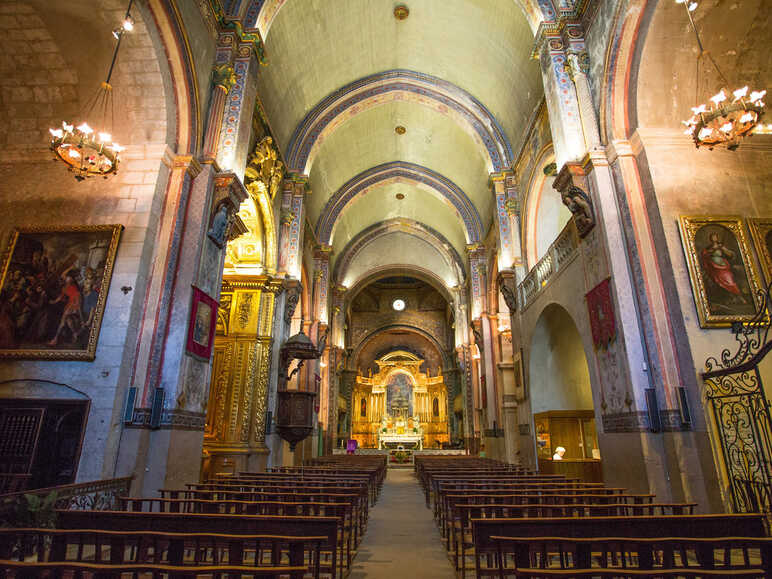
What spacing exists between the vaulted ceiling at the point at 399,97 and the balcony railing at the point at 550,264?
4.09 m

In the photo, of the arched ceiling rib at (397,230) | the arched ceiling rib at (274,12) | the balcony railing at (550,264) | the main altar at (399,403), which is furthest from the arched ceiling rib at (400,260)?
the arched ceiling rib at (274,12)

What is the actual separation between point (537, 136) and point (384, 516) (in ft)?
31.0

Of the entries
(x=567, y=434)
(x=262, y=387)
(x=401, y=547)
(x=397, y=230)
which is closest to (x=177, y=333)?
(x=401, y=547)

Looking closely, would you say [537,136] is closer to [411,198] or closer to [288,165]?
[288,165]

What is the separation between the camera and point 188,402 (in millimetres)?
6461

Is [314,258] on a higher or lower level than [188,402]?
higher

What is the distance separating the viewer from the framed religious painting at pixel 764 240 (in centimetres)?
618

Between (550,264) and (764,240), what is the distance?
3801mm

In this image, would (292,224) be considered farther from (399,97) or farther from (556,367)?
(556,367)

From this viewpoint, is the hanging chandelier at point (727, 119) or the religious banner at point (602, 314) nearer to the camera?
the hanging chandelier at point (727, 119)

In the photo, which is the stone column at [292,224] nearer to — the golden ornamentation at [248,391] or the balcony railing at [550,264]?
the golden ornamentation at [248,391]

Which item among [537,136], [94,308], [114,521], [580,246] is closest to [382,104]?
[537,136]

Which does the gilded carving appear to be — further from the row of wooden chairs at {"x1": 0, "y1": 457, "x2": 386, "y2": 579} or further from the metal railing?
the row of wooden chairs at {"x1": 0, "y1": 457, "x2": 386, "y2": 579}

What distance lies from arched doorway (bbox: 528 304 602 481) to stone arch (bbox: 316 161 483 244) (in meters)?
7.36
